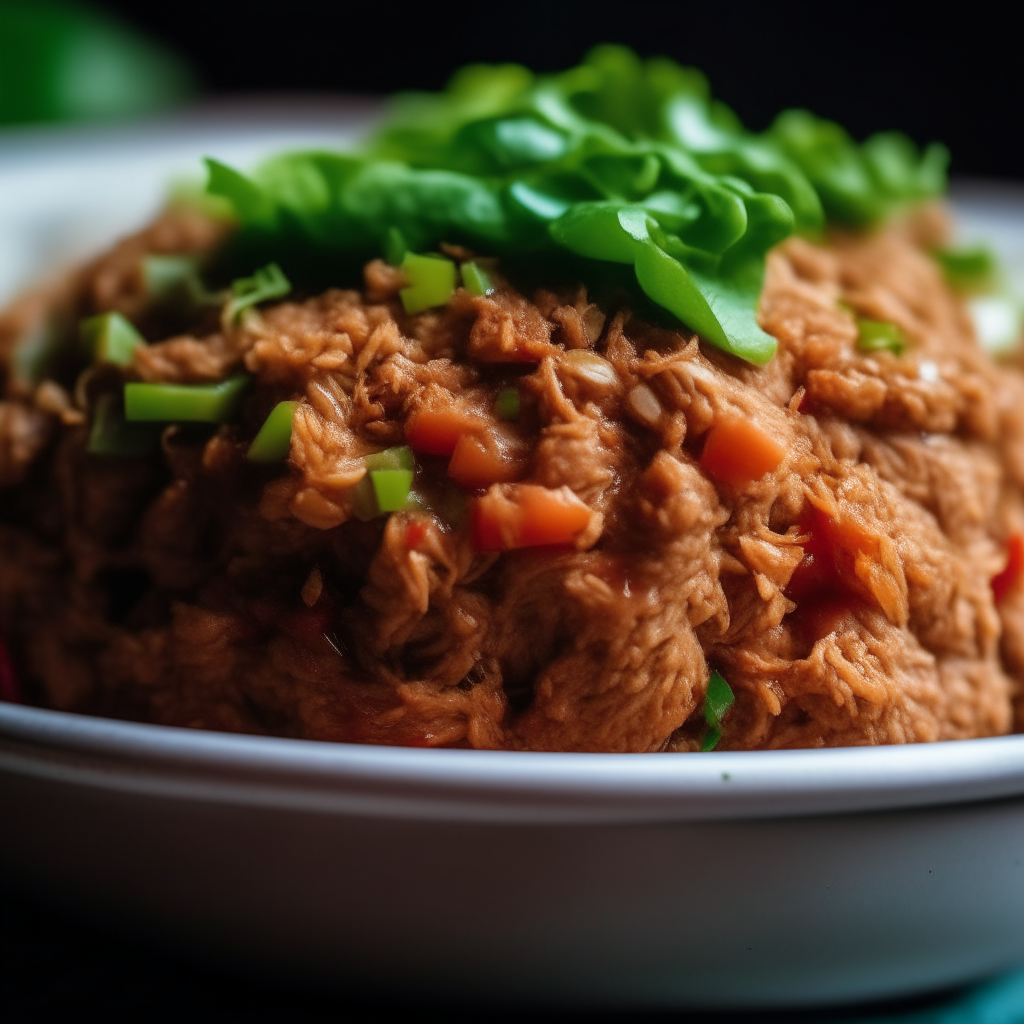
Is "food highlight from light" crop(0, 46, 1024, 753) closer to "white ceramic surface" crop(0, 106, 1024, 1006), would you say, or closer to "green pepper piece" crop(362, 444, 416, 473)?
"green pepper piece" crop(362, 444, 416, 473)

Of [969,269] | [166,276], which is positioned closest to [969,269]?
[969,269]

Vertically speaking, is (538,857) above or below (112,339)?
below

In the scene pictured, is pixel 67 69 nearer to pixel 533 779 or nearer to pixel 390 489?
pixel 390 489

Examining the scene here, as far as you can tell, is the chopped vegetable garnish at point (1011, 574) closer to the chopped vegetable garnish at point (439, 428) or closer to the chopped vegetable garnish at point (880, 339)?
the chopped vegetable garnish at point (880, 339)

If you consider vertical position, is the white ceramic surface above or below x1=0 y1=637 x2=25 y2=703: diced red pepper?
above

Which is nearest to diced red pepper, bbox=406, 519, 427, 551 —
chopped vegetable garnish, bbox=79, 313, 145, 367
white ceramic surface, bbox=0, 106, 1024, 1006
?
white ceramic surface, bbox=0, 106, 1024, 1006
